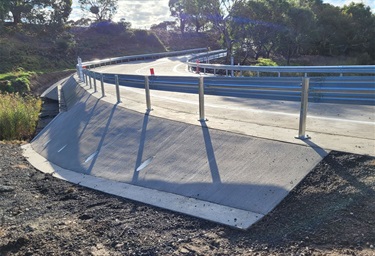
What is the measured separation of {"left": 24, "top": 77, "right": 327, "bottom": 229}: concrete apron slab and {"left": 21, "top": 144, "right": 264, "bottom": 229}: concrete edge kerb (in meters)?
0.01

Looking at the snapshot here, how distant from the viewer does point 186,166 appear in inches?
242

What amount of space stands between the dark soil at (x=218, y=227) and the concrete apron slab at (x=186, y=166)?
0.22 metres

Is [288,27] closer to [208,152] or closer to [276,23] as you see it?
[276,23]

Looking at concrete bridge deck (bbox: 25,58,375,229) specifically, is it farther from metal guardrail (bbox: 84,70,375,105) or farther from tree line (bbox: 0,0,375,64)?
tree line (bbox: 0,0,375,64)

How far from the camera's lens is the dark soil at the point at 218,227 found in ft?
12.3

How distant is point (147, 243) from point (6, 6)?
50646mm

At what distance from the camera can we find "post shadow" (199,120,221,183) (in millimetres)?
5547

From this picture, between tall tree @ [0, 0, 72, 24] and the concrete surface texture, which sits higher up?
tall tree @ [0, 0, 72, 24]

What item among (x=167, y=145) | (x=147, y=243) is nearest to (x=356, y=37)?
(x=167, y=145)

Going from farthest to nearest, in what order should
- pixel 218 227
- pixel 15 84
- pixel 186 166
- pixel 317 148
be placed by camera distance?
pixel 15 84 → pixel 186 166 → pixel 317 148 → pixel 218 227

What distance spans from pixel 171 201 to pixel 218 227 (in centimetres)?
109

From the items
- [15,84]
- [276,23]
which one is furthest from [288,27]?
[15,84]

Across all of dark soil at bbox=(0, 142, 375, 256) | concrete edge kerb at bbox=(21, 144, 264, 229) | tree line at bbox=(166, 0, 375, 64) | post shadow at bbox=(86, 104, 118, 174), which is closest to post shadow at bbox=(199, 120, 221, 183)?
concrete edge kerb at bbox=(21, 144, 264, 229)

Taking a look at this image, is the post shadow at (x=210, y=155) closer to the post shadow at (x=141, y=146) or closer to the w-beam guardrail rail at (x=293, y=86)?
the w-beam guardrail rail at (x=293, y=86)
